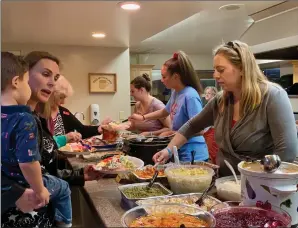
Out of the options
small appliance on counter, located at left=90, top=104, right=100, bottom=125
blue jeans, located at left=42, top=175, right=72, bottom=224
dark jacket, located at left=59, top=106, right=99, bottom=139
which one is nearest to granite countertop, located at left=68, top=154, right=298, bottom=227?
blue jeans, located at left=42, top=175, right=72, bottom=224

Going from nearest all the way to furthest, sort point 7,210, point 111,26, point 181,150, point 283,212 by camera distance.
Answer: point 283,212 → point 7,210 → point 181,150 → point 111,26

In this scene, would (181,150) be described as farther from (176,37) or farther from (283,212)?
(176,37)

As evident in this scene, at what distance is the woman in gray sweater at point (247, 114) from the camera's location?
1.41 metres

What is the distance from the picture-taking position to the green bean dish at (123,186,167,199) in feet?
4.34

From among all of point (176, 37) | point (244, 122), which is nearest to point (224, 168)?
point (244, 122)

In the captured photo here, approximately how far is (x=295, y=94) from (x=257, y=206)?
1735mm

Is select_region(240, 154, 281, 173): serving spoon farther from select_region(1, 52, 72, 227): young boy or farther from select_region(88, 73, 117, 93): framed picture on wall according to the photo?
select_region(88, 73, 117, 93): framed picture on wall

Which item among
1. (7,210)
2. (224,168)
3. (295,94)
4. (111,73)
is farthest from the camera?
(111,73)

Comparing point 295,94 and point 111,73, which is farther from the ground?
point 111,73

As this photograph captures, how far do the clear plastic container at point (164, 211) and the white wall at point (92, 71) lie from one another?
321cm

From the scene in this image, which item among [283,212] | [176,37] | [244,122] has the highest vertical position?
[176,37]

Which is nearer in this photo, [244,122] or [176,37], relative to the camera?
[244,122]

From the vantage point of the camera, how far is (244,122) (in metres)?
1.50

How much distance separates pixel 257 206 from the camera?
1.03 m
